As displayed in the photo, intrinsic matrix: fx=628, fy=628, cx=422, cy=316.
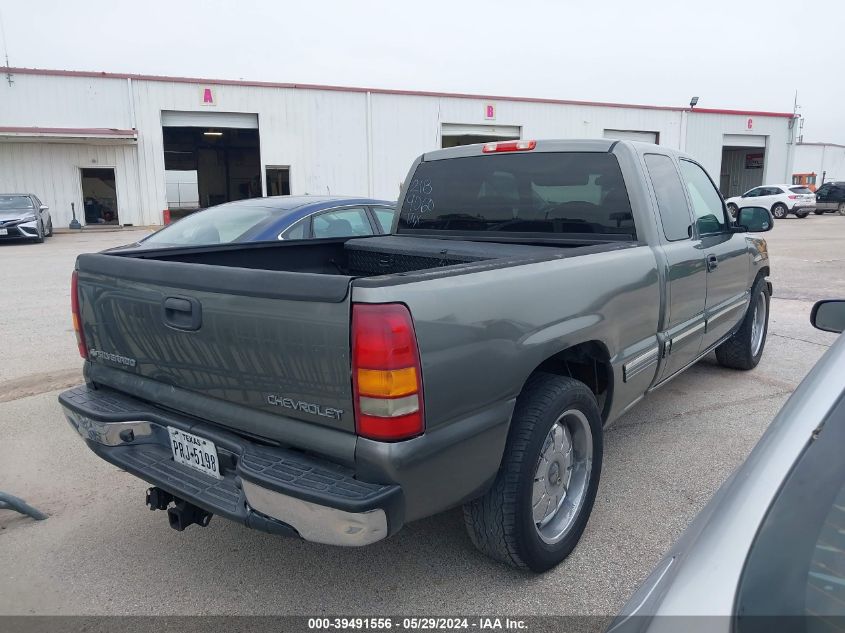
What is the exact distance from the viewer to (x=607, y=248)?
3146 mm

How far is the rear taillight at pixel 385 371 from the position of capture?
2.03 metres

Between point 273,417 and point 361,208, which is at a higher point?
point 361,208

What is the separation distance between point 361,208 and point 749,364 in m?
4.20

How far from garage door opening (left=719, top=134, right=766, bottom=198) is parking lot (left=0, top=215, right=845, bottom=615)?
3671cm

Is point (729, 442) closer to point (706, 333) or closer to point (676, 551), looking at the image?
point (706, 333)

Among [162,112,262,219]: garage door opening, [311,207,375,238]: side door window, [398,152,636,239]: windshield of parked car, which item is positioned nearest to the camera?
[398,152,636,239]: windshield of parked car

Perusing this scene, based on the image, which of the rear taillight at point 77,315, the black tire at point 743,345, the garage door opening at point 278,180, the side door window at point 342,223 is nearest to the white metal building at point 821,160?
the garage door opening at point 278,180

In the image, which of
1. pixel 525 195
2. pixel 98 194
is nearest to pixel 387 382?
pixel 525 195

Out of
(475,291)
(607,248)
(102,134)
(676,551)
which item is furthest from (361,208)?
(102,134)

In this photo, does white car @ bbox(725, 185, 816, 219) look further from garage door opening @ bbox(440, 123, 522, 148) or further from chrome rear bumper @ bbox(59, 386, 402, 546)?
chrome rear bumper @ bbox(59, 386, 402, 546)

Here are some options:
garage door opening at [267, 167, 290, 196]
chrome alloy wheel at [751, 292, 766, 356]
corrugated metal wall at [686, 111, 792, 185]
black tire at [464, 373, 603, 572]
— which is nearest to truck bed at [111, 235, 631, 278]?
black tire at [464, 373, 603, 572]

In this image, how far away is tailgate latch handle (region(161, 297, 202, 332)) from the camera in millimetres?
2441

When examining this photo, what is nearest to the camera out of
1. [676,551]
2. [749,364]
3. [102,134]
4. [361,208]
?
[676,551]

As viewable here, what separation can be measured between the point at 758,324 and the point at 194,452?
17.4 ft
